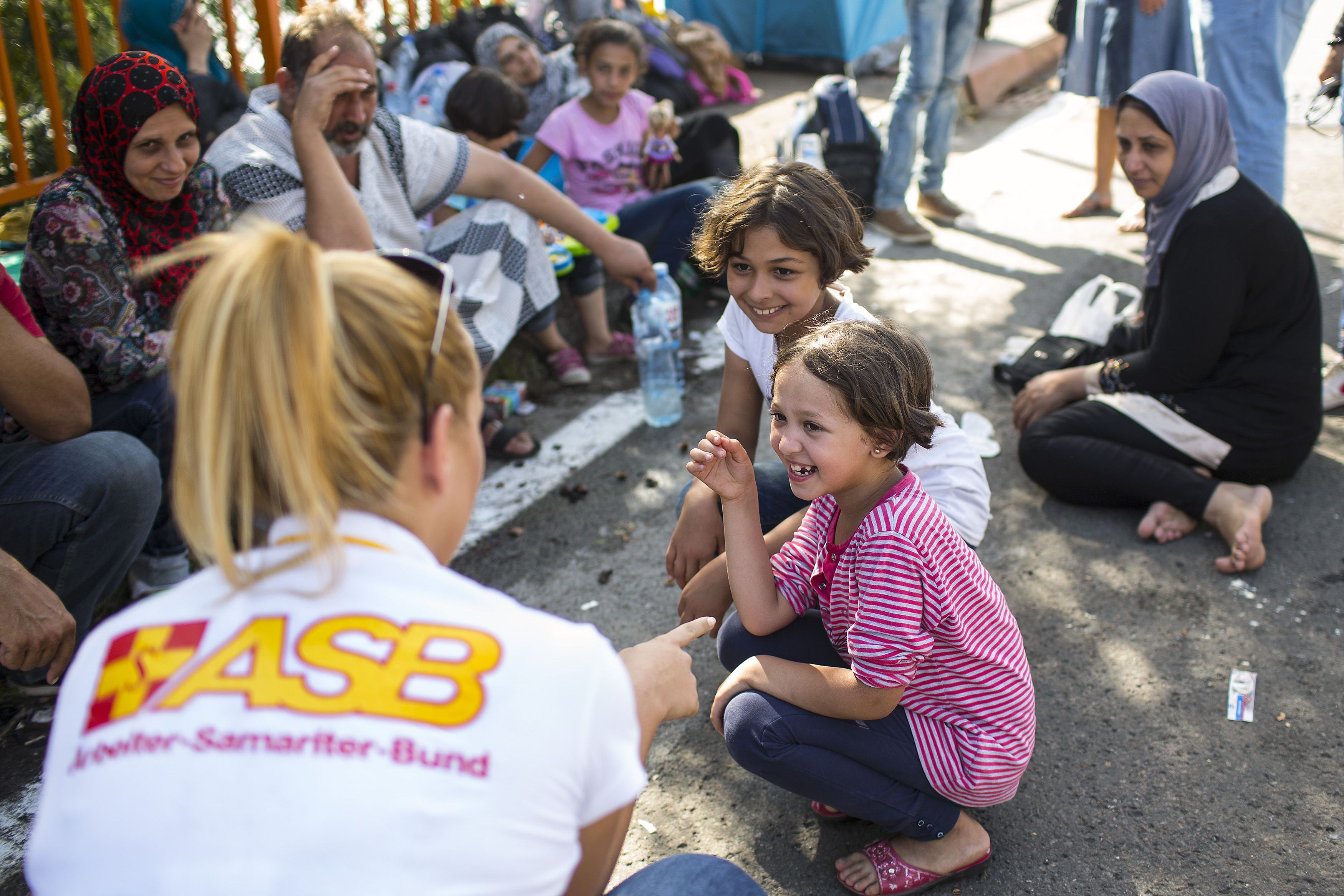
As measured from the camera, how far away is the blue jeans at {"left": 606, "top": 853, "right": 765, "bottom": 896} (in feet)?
4.58

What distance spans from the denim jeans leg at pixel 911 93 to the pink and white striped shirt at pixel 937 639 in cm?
428

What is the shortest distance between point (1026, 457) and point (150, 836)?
3.08 meters

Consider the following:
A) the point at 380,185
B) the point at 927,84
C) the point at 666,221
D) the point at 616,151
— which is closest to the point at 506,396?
the point at 380,185

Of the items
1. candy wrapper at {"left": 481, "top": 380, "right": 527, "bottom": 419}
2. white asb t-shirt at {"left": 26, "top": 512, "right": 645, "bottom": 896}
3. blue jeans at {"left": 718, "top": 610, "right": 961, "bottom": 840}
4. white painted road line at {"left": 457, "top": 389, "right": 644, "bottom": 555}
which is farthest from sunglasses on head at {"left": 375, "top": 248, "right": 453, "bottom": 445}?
candy wrapper at {"left": 481, "top": 380, "right": 527, "bottom": 419}

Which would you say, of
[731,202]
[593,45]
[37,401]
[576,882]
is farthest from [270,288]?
[593,45]

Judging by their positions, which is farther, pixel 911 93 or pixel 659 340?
pixel 911 93

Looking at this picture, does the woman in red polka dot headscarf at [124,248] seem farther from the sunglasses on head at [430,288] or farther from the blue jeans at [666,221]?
the blue jeans at [666,221]

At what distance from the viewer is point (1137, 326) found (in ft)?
12.5

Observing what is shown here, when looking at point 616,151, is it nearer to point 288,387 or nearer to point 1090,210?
point 1090,210

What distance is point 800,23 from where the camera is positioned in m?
9.20

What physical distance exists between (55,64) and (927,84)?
14.9 feet

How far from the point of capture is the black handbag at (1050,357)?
13.1ft

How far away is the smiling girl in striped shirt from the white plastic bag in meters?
2.36

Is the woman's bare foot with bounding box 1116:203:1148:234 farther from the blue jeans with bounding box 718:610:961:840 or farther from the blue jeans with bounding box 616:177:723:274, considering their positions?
the blue jeans with bounding box 718:610:961:840
